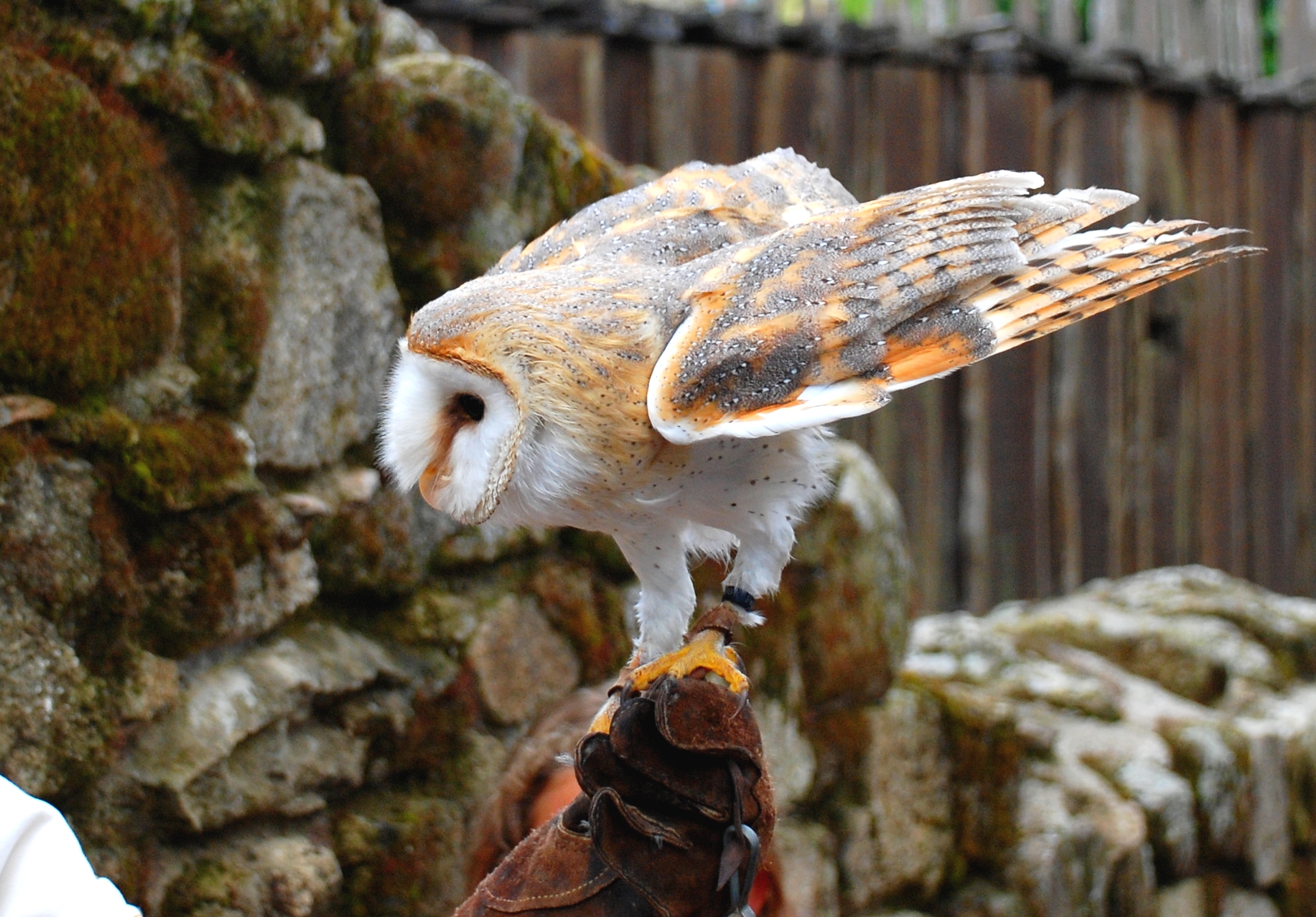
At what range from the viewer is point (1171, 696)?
12.3 ft

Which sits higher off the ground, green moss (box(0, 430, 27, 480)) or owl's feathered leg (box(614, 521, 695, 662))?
green moss (box(0, 430, 27, 480))

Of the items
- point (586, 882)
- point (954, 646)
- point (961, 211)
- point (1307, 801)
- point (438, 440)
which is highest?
point (961, 211)

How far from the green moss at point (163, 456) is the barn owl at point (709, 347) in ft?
1.30

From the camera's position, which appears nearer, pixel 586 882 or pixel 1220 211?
pixel 586 882

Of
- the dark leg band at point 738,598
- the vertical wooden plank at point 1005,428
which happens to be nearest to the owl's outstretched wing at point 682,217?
the dark leg band at point 738,598

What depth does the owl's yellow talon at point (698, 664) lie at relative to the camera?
151cm

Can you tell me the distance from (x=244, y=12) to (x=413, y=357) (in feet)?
2.70

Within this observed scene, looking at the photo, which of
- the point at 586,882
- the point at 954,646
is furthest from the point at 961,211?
the point at 954,646

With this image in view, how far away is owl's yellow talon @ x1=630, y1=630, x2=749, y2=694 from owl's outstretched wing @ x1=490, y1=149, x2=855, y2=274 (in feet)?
1.61

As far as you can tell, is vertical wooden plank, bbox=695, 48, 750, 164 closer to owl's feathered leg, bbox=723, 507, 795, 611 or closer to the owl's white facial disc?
owl's feathered leg, bbox=723, 507, 795, 611

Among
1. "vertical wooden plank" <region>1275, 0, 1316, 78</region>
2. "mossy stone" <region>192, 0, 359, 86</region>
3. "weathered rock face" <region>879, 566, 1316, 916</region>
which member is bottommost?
"weathered rock face" <region>879, 566, 1316, 916</region>

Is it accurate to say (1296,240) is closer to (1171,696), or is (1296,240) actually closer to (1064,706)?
(1171,696)

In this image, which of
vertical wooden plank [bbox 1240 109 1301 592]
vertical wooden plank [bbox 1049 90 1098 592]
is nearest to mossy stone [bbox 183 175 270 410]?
vertical wooden plank [bbox 1049 90 1098 592]

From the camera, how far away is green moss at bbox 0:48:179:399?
1.51 metres
